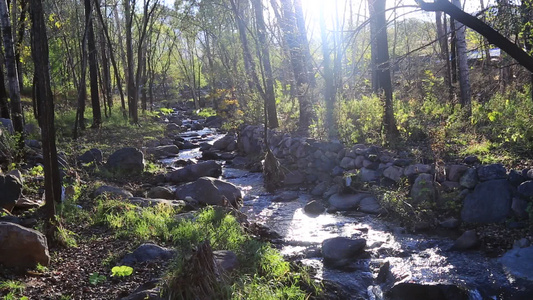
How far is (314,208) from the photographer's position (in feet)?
30.7

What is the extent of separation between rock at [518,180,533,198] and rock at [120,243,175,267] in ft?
17.4

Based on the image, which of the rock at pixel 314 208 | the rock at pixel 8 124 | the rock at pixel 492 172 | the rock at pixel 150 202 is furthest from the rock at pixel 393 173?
the rock at pixel 8 124

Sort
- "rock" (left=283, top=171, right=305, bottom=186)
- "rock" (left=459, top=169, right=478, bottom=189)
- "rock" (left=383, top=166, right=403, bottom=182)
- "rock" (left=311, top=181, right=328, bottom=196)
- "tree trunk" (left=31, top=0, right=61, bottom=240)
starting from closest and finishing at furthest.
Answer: "tree trunk" (left=31, top=0, right=61, bottom=240)
"rock" (left=459, top=169, right=478, bottom=189)
"rock" (left=383, top=166, right=403, bottom=182)
"rock" (left=311, top=181, right=328, bottom=196)
"rock" (left=283, top=171, right=305, bottom=186)

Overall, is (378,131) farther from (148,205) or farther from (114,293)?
(114,293)

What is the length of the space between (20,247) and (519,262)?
6139 millimetres

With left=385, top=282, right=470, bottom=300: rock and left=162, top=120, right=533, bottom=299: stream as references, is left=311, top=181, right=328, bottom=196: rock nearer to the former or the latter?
left=162, top=120, right=533, bottom=299: stream

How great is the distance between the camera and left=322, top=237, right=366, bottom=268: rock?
21.6 feet

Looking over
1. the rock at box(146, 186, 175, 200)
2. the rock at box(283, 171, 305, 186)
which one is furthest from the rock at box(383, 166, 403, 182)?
the rock at box(146, 186, 175, 200)

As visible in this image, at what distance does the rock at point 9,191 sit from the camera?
259 inches

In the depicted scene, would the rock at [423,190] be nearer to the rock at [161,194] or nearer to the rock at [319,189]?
the rock at [319,189]

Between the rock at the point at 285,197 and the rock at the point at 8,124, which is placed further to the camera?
the rock at the point at 8,124

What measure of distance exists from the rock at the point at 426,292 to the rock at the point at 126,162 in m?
8.39

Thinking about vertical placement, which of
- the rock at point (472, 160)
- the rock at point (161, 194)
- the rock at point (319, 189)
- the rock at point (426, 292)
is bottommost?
the rock at point (426, 292)

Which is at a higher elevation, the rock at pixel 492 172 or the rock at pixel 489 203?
the rock at pixel 492 172
